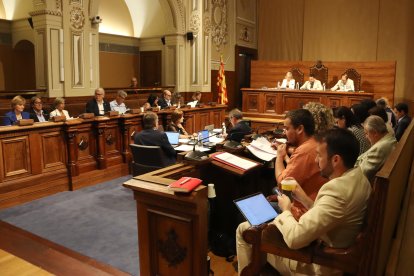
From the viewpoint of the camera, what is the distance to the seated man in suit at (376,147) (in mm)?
3110

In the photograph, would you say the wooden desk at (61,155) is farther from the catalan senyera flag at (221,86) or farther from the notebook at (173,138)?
the catalan senyera flag at (221,86)

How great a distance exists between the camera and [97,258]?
10.6 feet

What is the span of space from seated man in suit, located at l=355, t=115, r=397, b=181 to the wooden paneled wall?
7846 millimetres

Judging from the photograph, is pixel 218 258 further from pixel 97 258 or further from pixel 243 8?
pixel 243 8

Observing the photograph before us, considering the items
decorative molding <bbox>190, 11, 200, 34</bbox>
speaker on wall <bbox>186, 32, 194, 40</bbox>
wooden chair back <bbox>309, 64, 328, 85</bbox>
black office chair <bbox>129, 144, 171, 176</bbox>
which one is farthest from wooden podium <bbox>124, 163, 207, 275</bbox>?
wooden chair back <bbox>309, 64, 328, 85</bbox>

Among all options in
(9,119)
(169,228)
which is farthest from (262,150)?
(9,119)

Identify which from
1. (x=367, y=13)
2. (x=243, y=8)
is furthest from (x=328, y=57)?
(x=243, y=8)

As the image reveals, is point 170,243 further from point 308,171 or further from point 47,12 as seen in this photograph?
point 47,12

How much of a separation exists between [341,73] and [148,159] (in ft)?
27.1

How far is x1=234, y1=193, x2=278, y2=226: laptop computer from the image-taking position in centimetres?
209

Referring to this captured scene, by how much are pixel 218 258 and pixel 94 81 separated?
586cm

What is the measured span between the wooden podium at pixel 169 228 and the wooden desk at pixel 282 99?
774cm

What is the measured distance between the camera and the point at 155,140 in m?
4.37

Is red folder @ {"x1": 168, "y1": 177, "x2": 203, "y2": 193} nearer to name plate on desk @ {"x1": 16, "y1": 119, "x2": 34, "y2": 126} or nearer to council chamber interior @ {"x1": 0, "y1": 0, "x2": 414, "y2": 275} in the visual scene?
council chamber interior @ {"x1": 0, "y1": 0, "x2": 414, "y2": 275}
